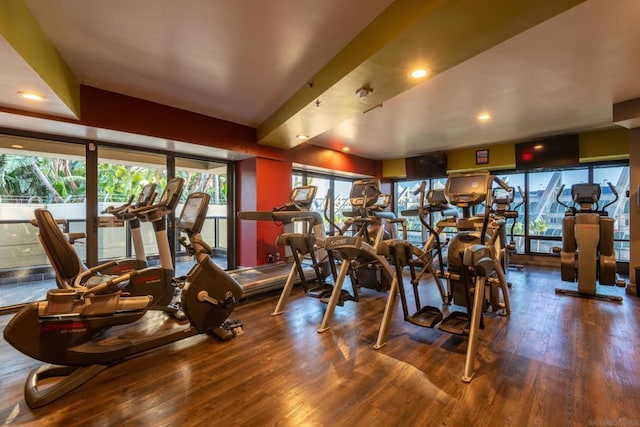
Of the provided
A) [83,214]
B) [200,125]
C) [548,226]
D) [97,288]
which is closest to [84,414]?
[97,288]

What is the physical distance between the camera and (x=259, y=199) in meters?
5.49

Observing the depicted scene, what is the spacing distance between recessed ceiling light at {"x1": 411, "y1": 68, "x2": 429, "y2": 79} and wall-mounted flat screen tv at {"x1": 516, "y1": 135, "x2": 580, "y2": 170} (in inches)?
189

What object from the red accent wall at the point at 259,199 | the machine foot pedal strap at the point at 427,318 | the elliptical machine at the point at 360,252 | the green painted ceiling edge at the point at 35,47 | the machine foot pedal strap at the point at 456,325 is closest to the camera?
the green painted ceiling edge at the point at 35,47

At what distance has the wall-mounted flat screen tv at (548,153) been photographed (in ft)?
18.5

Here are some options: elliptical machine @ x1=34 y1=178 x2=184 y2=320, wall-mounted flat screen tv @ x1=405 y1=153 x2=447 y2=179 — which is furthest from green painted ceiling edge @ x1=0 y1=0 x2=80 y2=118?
wall-mounted flat screen tv @ x1=405 y1=153 x2=447 y2=179

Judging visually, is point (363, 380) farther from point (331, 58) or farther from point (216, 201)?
point (216, 201)

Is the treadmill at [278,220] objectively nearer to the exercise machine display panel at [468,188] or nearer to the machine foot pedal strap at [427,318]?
the machine foot pedal strap at [427,318]

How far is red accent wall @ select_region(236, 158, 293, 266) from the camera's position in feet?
18.0

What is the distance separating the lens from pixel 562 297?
416 centimetres

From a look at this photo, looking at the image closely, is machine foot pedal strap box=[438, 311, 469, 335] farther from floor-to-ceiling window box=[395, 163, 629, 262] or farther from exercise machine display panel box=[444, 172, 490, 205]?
floor-to-ceiling window box=[395, 163, 629, 262]

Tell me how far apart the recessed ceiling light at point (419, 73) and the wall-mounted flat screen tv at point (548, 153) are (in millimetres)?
4791

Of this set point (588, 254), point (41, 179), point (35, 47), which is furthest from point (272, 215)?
point (588, 254)

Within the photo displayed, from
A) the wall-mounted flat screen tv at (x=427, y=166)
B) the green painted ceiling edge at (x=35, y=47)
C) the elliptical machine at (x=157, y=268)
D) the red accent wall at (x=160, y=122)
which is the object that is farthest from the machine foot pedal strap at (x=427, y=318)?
the wall-mounted flat screen tv at (x=427, y=166)

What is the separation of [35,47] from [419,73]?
3.18m
